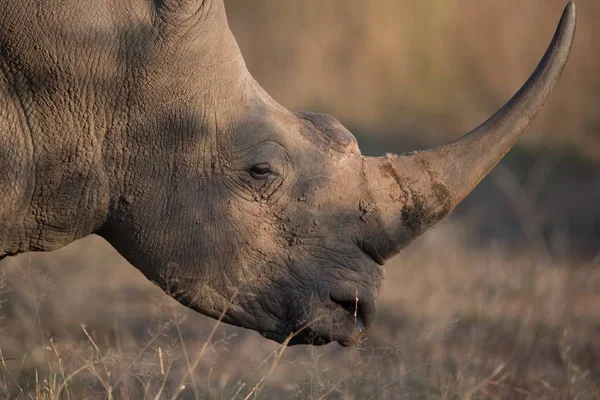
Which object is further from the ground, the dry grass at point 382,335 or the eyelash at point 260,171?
the eyelash at point 260,171

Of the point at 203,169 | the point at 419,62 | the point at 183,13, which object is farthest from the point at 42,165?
the point at 419,62

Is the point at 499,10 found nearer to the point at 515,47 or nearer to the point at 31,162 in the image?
the point at 515,47

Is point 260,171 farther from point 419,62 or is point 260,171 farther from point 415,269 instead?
point 419,62

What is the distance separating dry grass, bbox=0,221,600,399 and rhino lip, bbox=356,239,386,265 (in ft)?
1.74

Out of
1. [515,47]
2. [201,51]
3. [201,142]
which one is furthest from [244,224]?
[515,47]

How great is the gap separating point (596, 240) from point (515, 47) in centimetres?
433

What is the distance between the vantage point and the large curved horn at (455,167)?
442cm

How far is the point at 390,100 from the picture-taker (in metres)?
12.8

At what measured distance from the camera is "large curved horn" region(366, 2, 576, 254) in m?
4.42

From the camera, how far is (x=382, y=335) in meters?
6.98

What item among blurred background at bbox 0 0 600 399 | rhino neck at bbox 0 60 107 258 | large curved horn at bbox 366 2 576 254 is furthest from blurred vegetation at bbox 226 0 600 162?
rhino neck at bbox 0 60 107 258

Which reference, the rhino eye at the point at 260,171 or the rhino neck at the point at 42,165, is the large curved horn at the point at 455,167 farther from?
the rhino neck at the point at 42,165

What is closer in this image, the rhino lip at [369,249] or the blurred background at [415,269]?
the rhino lip at [369,249]

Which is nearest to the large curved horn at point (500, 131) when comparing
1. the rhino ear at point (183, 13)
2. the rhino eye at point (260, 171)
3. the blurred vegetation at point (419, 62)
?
the rhino eye at point (260, 171)
